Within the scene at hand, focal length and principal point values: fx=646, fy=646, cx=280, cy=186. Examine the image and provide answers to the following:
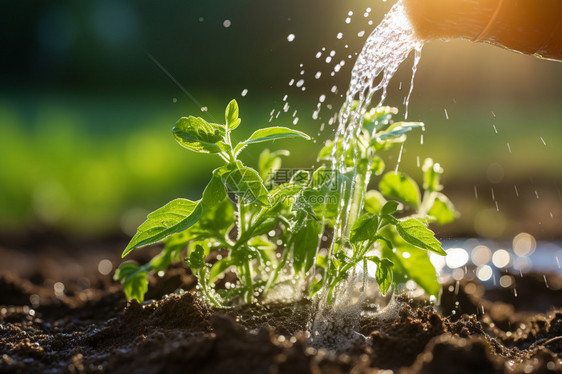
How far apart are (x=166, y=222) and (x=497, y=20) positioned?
3.73 ft

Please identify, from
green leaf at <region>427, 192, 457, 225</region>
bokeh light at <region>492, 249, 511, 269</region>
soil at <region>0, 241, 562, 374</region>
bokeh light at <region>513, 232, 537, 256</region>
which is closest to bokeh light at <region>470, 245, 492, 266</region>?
bokeh light at <region>492, 249, 511, 269</region>

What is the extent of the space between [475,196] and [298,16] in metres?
5.25

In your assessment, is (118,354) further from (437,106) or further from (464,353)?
(437,106)

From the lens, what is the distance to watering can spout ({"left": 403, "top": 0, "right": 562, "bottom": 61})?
6.20ft

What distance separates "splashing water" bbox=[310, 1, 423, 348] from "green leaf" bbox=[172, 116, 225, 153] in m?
0.39

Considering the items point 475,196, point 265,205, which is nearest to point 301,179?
point 265,205

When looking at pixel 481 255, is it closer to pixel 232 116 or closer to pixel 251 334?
pixel 232 116

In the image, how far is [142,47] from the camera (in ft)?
34.7

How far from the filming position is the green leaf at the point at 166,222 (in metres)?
1.80

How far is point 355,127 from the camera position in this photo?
2094 mm

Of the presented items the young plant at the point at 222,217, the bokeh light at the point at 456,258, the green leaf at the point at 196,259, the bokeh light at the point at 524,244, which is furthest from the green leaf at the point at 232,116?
the bokeh light at the point at 524,244

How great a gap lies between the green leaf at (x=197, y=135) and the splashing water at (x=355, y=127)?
0.39 metres

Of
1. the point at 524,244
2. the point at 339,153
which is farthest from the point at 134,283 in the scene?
the point at 524,244

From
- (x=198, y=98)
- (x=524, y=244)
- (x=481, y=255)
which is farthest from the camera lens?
(x=198, y=98)
